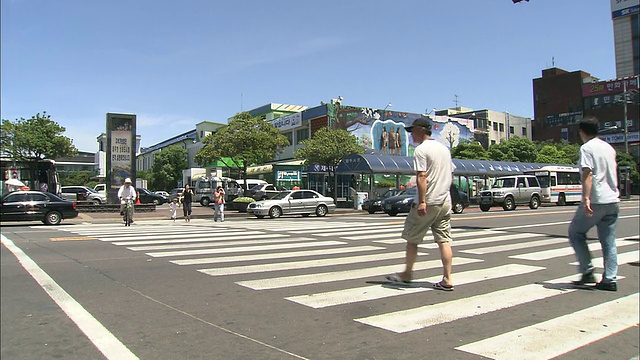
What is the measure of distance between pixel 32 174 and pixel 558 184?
3367cm

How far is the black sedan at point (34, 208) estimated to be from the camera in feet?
55.4

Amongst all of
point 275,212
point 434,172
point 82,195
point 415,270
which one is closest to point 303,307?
point 434,172

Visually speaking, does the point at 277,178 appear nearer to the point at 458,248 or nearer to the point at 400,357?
the point at 458,248

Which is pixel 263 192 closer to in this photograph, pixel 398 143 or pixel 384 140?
pixel 384 140

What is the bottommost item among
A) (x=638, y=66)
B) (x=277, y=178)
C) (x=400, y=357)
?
(x=400, y=357)

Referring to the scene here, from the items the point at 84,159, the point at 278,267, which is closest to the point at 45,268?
the point at 278,267

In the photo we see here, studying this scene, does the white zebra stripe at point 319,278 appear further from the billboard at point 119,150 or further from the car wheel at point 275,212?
the billboard at point 119,150

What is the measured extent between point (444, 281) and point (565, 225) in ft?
35.9

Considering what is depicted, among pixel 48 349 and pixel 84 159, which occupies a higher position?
pixel 84 159

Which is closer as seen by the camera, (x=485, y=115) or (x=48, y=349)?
(x=48, y=349)

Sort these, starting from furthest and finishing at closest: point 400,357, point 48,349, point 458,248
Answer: point 458,248 < point 48,349 < point 400,357

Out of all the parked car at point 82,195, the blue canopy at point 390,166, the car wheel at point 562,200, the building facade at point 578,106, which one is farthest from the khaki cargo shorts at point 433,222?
the building facade at point 578,106

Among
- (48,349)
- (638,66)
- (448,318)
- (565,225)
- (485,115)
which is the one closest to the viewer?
(48,349)

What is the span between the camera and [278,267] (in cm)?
711
